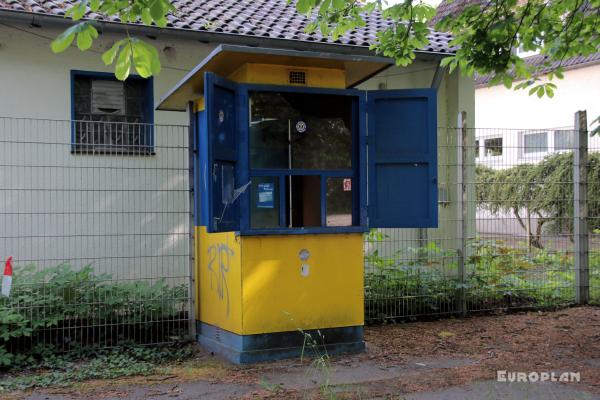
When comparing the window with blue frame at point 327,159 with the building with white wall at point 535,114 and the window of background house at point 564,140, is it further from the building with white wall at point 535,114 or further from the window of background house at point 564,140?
the window of background house at point 564,140

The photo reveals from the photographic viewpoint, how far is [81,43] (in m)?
3.62

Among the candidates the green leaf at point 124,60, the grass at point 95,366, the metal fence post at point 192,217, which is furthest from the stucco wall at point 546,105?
the green leaf at point 124,60

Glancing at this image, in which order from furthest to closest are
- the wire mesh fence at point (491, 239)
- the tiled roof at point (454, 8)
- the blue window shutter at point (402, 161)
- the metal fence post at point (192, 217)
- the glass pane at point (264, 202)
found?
the tiled roof at point (454, 8) < the wire mesh fence at point (491, 239) < the metal fence post at point (192, 217) < the blue window shutter at point (402, 161) < the glass pane at point (264, 202)

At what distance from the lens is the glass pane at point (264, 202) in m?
5.94

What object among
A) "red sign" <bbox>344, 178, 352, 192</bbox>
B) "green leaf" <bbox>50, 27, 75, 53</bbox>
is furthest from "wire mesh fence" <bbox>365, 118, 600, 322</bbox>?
"green leaf" <bbox>50, 27, 75, 53</bbox>

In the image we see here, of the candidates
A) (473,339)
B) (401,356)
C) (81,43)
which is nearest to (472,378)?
(401,356)

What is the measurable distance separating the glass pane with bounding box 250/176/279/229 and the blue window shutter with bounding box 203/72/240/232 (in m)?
0.30

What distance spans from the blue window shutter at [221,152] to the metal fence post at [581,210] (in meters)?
5.50

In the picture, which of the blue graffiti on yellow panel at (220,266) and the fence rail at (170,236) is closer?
the blue graffiti on yellow panel at (220,266)

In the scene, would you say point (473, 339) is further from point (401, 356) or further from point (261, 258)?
point (261, 258)

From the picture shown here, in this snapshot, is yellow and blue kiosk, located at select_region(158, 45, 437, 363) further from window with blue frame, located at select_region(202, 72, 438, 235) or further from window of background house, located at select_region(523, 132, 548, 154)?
window of background house, located at select_region(523, 132, 548, 154)

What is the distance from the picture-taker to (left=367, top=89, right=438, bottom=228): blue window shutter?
625cm

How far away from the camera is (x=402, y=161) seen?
20.6 ft

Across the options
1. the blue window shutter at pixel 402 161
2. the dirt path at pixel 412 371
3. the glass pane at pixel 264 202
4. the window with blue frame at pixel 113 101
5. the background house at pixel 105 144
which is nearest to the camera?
the dirt path at pixel 412 371
